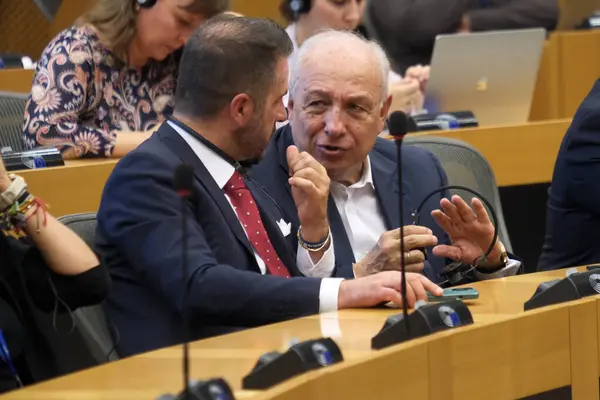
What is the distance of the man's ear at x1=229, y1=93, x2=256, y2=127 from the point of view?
2.63 meters

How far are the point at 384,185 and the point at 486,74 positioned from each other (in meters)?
1.47

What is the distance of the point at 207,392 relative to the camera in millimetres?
1595

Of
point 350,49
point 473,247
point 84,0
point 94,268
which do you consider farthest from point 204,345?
point 84,0

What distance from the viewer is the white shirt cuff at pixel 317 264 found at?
277 centimetres

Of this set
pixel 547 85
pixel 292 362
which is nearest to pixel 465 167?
pixel 292 362

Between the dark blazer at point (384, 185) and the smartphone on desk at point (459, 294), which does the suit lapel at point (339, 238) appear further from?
the smartphone on desk at point (459, 294)

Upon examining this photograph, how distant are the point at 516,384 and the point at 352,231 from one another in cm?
101

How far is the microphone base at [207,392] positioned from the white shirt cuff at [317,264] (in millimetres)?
1144

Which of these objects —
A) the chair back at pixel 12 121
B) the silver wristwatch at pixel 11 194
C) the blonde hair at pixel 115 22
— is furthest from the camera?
the chair back at pixel 12 121

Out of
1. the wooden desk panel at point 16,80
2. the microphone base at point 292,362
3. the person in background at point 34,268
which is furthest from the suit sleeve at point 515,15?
the microphone base at point 292,362

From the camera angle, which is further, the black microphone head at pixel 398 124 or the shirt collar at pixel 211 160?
the shirt collar at pixel 211 160

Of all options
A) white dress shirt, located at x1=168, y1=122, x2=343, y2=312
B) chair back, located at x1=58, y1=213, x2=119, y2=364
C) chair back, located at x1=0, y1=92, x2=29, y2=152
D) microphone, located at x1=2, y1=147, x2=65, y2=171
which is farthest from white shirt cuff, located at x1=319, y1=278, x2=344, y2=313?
chair back, located at x1=0, y1=92, x2=29, y2=152

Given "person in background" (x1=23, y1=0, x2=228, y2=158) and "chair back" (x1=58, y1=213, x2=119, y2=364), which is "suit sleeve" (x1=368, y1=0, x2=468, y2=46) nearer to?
"person in background" (x1=23, y1=0, x2=228, y2=158)

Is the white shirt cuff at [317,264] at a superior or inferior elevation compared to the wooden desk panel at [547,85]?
superior
